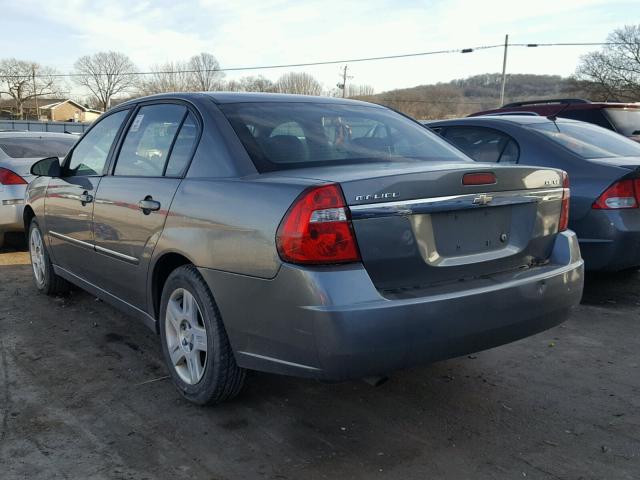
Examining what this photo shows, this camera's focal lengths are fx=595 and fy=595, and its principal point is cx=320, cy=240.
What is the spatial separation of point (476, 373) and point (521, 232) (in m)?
1.05

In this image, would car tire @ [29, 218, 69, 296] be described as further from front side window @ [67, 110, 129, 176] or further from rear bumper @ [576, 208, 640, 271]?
rear bumper @ [576, 208, 640, 271]

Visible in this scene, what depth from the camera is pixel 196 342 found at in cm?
303

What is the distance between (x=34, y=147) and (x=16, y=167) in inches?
25.0

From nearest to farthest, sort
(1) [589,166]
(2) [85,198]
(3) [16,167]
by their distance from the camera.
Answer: (2) [85,198]
(1) [589,166]
(3) [16,167]

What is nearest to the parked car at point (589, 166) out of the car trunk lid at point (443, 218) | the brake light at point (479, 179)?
the car trunk lid at point (443, 218)

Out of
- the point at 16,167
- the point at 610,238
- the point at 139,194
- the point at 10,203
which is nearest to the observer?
the point at 139,194

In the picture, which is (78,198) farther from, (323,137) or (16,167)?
(16,167)

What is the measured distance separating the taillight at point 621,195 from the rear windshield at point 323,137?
5.66 feet

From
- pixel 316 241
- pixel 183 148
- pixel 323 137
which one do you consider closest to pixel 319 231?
pixel 316 241

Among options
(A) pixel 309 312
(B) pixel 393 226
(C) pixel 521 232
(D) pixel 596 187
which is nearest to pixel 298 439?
(A) pixel 309 312

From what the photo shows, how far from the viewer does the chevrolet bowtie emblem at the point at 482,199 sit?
2666mm

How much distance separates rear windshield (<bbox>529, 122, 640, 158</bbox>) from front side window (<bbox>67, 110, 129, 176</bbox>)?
3530mm

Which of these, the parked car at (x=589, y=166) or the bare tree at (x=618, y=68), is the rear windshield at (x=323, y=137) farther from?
the bare tree at (x=618, y=68)

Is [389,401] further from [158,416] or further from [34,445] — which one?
[34,445]
